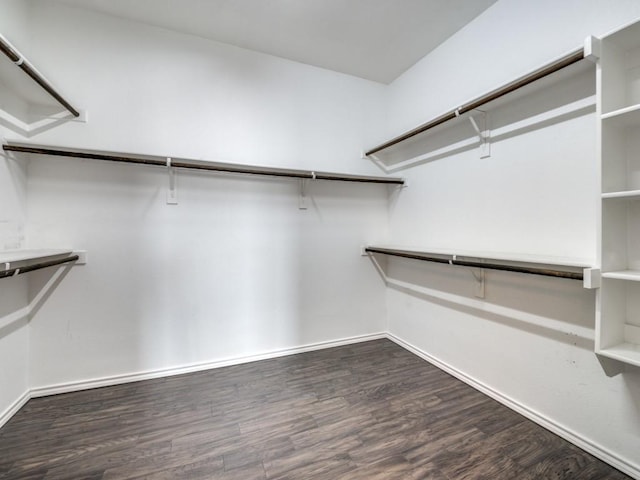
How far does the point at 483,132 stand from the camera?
1890 mm

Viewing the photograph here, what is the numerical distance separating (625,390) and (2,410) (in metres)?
3.30

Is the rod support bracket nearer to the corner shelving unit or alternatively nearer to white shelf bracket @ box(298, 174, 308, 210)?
white shelf bracket @ box(298, 174, 308, 210)

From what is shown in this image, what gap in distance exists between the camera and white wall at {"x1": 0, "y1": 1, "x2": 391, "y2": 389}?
1896 millimetres

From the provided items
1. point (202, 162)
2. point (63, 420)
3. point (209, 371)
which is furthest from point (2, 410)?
point (202, 162)

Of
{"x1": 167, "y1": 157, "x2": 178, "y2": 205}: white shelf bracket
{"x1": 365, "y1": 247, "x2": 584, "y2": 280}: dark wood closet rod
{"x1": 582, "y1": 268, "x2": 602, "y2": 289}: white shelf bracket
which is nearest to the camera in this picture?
{"x1": 582, "y1": 268, "x2": 602, "y2": 289}: white shelf bracket

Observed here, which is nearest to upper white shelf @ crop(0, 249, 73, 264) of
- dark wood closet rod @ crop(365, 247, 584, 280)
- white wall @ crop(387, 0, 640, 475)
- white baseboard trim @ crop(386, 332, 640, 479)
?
dark wood closet rod @ crop(365, 247, 584, 280)

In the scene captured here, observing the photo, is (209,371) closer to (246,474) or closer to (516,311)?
(246,474)

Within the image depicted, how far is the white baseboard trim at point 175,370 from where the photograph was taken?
187 cm

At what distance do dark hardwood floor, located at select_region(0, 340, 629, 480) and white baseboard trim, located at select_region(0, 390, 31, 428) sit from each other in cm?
3

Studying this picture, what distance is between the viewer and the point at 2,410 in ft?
5.18

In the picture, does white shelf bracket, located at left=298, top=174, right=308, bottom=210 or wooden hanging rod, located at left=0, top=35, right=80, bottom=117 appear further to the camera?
white shelf bracket, located at left=298, top=174, right=308, bottom=210

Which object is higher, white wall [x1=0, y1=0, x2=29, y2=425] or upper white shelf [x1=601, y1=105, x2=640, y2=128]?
upper white shelf [x1=601, y1=105, x2=640, y2=128]

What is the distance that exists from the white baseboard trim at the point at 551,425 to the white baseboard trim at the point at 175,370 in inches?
36.7

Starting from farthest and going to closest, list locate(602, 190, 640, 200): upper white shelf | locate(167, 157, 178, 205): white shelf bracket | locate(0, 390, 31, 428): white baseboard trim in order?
locate(167, 157, 178, 205): white shelf bracket → locate(0, 390, 31, 428): white baseboard trim → locate(602, 190, 640, 200): upper white shelf
